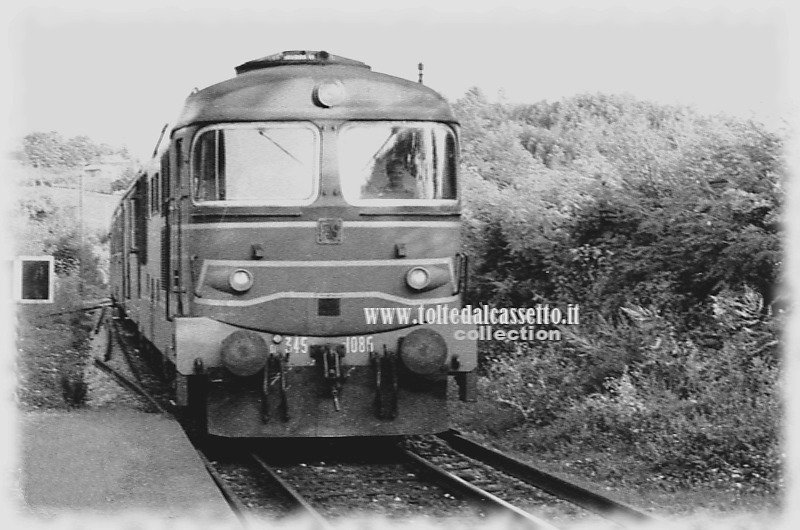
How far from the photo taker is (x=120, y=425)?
1067cm

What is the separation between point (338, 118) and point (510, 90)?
1175cm

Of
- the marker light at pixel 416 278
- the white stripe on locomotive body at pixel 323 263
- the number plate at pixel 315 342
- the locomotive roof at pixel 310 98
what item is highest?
the locomotive roof at pixel 310 98

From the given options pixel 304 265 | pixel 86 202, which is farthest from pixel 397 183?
pixel 86 202

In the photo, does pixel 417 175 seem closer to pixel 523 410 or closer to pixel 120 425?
pixel 523 410

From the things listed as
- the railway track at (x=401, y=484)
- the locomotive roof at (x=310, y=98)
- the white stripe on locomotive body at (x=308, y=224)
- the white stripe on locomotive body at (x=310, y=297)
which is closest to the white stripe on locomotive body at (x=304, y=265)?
the white stripe on locomotive body at (x=310, y=297)

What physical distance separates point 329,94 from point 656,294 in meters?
3.63

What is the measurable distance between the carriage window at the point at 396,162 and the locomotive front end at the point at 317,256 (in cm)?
1

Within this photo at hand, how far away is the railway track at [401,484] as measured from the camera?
7574mm

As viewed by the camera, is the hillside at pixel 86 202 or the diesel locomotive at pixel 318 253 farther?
the hillside at pixel 86 202

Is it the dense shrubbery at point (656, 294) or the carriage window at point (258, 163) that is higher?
the carriage window at point (258, 163)

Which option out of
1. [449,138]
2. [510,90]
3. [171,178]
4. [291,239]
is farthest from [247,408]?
[510,90]

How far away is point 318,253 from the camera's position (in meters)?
9.44

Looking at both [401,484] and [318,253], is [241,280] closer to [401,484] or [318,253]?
[318,253]

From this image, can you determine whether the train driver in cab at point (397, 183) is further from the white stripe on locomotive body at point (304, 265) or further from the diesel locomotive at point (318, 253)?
the white stripe on locomotive body at point (304, 265)
